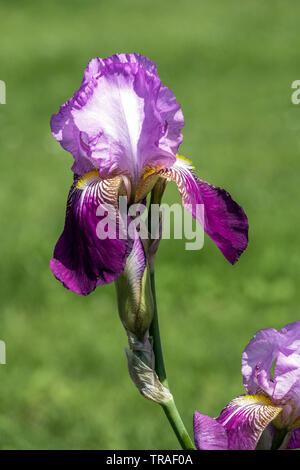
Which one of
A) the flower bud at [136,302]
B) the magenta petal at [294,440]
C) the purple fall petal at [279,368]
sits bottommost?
the magenta petal at [294,440]

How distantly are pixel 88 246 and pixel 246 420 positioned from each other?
0.29m

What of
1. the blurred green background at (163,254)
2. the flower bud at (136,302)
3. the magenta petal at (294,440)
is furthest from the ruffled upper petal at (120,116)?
the blurred green background at (163,254)

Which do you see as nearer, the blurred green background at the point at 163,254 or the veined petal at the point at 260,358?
the veined petal at the point at 260,358

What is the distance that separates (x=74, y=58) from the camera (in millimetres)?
7469

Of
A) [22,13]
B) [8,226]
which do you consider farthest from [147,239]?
[22,13]

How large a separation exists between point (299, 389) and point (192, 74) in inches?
246

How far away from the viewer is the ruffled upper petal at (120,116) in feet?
3.13

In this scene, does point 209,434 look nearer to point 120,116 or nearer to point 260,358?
point 260,358

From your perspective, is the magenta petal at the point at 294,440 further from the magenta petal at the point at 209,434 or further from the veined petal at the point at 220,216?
the veined petal at the point at 220,216

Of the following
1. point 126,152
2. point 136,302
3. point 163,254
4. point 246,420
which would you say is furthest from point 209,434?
point 163,254

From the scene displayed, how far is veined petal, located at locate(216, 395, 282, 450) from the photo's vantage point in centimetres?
93

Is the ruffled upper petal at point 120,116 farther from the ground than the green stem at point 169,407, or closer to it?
farther from the ground

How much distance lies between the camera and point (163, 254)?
400 centimetres

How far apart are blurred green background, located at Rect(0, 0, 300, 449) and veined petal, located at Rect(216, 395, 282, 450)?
1816 millimetres
